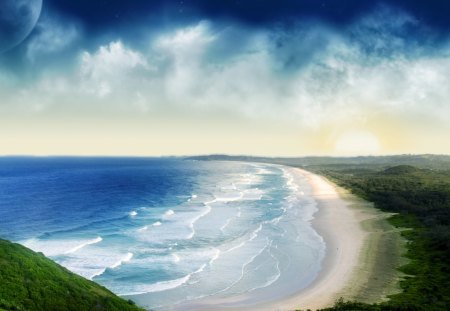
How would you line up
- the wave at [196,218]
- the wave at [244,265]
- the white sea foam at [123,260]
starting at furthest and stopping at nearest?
the wave at [196,218]
the white sea foam at [123,260]
the wave at [244,265]

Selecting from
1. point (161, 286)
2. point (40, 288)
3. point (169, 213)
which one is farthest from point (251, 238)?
point (40, 288)

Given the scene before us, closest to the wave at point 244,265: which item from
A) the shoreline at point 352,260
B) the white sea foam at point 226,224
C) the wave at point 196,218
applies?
the shoreline at point 352,260

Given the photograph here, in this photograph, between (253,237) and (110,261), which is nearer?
(110,261)

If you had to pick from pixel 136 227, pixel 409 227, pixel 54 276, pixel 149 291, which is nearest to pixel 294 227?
pixel 409 227

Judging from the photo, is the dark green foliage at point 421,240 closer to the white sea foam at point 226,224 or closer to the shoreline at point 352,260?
the shoreline at point 352,260

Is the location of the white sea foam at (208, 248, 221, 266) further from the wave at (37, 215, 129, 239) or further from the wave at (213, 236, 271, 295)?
the wave at (37, 215, 129, 239)

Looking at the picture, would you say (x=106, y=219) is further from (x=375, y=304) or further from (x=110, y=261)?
(x=375, y=304)
